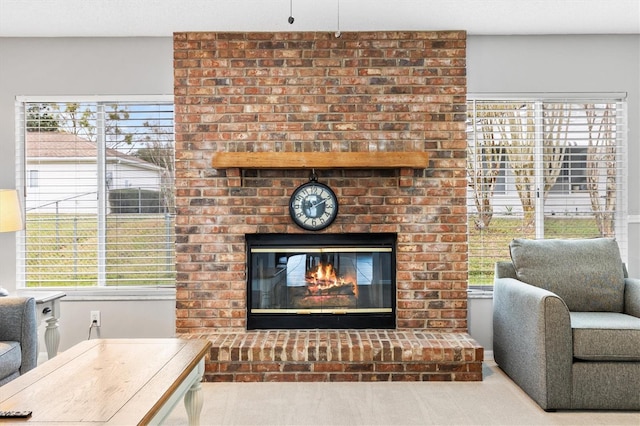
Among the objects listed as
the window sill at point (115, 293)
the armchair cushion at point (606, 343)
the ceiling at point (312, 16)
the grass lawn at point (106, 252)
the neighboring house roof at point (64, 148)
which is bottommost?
the armchair cushion at point (606, 343)

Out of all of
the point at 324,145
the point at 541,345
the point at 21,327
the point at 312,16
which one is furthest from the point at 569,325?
the point at 21,327

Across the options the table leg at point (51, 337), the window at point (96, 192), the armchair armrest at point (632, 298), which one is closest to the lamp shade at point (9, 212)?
the window at point (96, 192)

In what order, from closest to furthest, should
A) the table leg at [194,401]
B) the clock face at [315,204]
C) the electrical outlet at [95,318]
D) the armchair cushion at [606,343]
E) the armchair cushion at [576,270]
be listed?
1. the table leg at [194,401]
2. the armchair cushion at [606,343]
3. the armchair cushion at [576,270]
4. the clock face at [315,204]
5. the electrical outlet at [95,318]

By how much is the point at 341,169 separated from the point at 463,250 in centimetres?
101

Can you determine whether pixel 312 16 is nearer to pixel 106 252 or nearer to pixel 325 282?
pixel 325 282

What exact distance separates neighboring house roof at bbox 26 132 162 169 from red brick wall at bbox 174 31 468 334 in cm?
53

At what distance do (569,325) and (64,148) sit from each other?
3.56 m

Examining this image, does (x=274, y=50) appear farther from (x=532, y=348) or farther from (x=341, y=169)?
(x=532, y=348)

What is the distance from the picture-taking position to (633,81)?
12.8ft

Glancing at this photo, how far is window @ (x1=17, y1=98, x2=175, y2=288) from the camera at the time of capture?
3938 mm

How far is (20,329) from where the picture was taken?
2.83 m

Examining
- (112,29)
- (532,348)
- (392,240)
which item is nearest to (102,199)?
(112,29)

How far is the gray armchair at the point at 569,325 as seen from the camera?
9.07ft

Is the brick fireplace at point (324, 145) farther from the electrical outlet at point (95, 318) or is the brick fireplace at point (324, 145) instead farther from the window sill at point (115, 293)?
the electrical outlet at point (95, 318)
